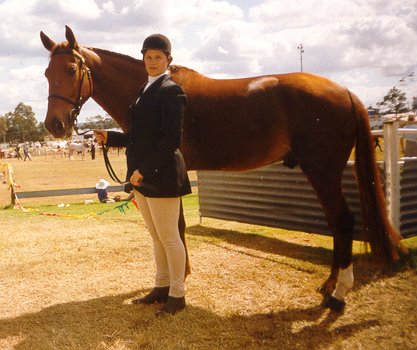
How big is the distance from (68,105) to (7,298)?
1940 millimetres

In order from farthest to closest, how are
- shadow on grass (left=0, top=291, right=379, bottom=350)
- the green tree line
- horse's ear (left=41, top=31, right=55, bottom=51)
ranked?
the green tree line → horse's ear (left=41, top=31, right=55, bottom=51) → shadow on grass (left=0, top=291, right=379, bottom=350)

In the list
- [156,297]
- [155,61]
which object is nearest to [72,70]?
[155,61]

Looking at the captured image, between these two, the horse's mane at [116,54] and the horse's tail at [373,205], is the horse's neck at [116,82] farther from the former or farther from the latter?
the horse's tail at [373,205]

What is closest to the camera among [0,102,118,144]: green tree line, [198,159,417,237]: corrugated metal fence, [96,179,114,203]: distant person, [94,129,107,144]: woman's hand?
[94,129,107,144]: woman's hand

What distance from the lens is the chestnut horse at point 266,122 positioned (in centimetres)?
378

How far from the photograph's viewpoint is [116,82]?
403 centimetres

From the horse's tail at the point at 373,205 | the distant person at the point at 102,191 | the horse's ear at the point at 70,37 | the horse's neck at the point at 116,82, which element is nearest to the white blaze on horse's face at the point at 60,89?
the horse's ear at the point at 70,37

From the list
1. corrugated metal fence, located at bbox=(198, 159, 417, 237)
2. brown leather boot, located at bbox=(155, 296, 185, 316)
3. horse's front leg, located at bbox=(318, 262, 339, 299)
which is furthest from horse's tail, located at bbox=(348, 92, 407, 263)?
brown leather boot, located at bbox=(155, 296, 185, 316)

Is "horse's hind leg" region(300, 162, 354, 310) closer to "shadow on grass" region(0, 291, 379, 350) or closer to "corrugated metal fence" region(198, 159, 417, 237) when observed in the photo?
"shadow on grass" region(0, 291, 379, 350)

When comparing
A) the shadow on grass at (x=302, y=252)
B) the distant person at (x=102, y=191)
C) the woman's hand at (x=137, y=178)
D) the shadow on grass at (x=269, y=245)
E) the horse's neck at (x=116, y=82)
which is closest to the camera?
the woman's hand at (x=137, y=178)

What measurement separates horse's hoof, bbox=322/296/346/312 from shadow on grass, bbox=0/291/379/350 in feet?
0.19

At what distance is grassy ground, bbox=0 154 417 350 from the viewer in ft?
10.6

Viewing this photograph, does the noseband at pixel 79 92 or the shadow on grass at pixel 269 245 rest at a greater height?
the noseband at pixel 79 92

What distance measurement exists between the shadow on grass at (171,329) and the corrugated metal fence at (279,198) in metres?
2.08
